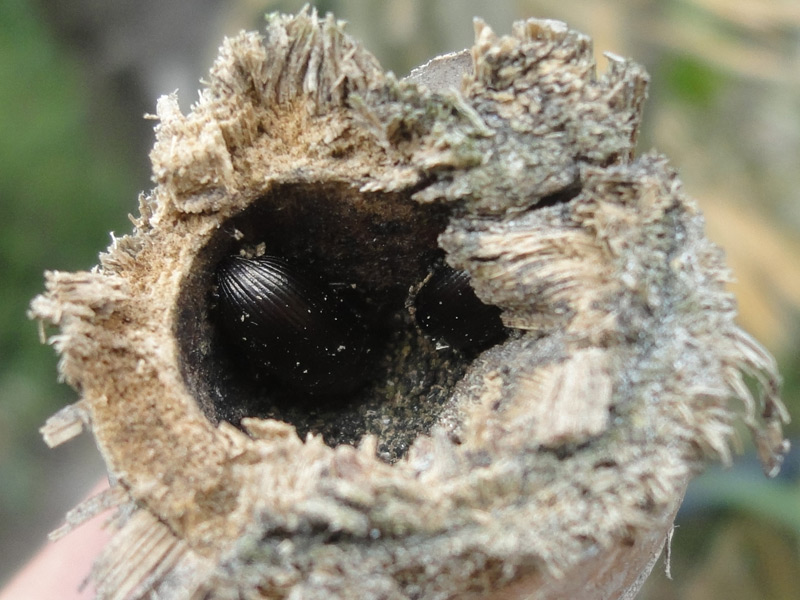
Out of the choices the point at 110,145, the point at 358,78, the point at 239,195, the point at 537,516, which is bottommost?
the point at 537,516

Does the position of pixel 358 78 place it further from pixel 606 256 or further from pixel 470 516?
pixel 470 516

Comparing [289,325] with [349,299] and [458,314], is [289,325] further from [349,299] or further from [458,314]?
[458,314]

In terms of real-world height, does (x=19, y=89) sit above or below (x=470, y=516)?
above

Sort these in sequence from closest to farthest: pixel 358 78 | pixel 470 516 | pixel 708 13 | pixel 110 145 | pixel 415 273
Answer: pixel 470 516 → pixel 358 78 → pixel 415 273 → pixel 708 13 → pixel 110 145

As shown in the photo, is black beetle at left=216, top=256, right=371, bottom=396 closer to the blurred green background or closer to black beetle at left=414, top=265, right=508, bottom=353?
black beetle at left=414, top=265, right=508, bottom=353

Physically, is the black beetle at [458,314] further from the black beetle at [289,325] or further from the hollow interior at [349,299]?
the black beetle at [289,325]

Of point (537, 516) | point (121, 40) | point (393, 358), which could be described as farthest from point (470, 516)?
point (121, 40)

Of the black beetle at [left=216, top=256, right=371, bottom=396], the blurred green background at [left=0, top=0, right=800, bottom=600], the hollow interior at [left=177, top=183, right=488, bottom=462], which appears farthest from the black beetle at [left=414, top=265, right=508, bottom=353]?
the blurred green background at [left=0, top=0, right=800, bottom=600]
